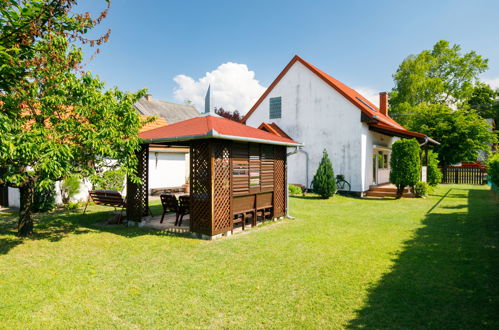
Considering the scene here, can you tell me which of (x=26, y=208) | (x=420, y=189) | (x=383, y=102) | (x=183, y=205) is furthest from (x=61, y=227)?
(x=383, y=102)

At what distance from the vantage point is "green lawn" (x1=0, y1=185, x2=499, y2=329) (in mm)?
3619

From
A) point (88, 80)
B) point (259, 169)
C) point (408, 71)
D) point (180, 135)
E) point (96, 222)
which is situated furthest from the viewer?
point (408, 71)

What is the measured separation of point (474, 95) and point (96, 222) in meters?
61.7

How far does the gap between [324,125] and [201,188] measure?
1255 centimetres

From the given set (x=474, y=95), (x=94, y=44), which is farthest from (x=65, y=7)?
(x=474, y=95)

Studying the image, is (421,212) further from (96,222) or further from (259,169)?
(96,222)

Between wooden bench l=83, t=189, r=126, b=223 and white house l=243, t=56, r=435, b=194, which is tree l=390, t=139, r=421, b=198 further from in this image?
wooden bench l=83, t=189, r=126, b=223

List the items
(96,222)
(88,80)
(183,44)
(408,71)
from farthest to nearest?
(408,71)
(183,44)
(96,222)
(88,80)

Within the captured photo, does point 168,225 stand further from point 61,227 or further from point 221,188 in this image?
point 61,227

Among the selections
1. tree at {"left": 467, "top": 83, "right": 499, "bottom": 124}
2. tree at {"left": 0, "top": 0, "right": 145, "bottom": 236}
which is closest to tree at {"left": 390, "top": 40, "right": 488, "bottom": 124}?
tree at {"left": 467, "top": 83, "right": 499, "bottom": 124}

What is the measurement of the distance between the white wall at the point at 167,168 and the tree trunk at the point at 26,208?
33.5ft

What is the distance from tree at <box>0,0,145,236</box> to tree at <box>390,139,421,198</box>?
13.5 meters

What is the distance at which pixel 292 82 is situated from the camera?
63.8 ft

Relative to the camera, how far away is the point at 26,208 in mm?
7445
